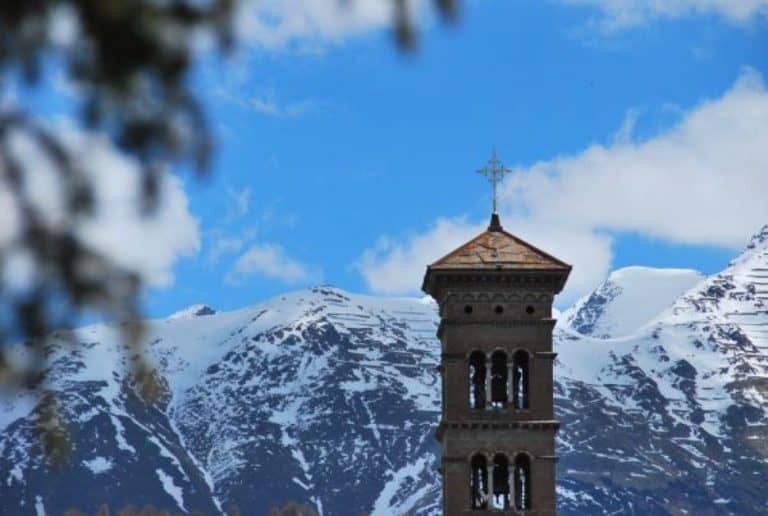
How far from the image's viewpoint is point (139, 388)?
26.8 feet

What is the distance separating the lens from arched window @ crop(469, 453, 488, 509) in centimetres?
5103

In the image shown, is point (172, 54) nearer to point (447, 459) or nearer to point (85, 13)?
point (85, 13)

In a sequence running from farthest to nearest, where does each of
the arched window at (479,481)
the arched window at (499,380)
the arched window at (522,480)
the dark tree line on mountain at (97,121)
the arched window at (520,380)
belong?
the arched window at (499,380), the arched window at (520,380), the arched window at (479,481), the arched window at (522,480), the dark tree line on mountain at (97,121)

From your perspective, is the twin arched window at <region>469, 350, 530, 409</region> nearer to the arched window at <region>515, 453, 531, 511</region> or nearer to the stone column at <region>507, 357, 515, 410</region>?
the stone column at <region>507, 357, 515, 410</region>

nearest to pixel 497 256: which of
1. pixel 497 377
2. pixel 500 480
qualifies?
pixel 497 377

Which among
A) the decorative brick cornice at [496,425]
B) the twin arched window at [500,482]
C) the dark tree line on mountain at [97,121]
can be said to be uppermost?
the decorative brick cornice at [496,425]

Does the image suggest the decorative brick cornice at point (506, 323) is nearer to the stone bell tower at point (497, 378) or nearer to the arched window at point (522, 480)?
the stone bell tower at point (497, 378)

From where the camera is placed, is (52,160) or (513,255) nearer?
(52,160)

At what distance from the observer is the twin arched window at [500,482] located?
50.6m

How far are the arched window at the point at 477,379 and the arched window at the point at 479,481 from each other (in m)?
1.47

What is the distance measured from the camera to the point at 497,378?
52406mm

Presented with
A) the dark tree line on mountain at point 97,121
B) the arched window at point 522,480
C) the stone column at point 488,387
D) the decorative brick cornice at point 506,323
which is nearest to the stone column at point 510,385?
the stone column at point 488,387

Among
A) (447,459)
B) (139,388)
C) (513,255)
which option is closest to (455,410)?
(447,459)

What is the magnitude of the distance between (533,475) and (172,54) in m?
43.9
